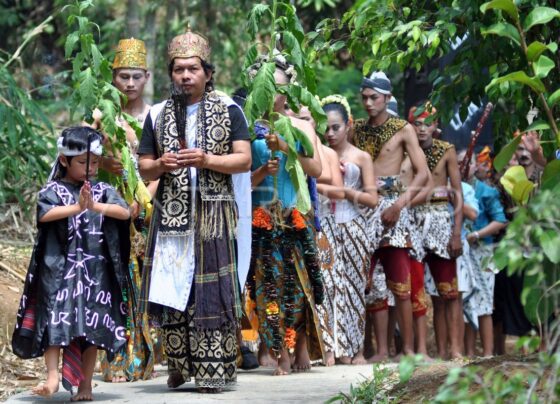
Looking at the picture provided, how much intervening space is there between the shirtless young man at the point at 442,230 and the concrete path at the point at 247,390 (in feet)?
6.34

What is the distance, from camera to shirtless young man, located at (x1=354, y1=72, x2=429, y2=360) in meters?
9.99

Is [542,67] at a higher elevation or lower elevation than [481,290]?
higher

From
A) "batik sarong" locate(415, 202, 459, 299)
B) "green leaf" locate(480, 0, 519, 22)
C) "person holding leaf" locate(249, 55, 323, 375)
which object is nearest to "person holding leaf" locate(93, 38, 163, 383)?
"person holding leaf" locate(249, 55, 323, 375)

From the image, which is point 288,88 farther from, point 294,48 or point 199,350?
point 199,350

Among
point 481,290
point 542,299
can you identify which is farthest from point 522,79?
point 481,290

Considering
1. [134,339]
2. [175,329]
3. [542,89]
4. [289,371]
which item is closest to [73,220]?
[175,329]

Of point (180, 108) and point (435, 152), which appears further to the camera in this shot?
point (435, 152)

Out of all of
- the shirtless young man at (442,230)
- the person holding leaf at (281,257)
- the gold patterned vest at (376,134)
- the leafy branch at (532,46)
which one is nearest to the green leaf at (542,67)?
the leafy branch at (532,46)

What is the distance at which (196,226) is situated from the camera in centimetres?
731

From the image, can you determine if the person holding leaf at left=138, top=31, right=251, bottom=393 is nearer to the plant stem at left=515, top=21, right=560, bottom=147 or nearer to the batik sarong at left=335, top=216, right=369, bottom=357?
the plant stem at left=515, top=21, right=560, bottom=147

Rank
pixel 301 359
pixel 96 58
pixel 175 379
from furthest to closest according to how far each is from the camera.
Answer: pixel 301 359, pixel 175 379, pixel 96 58

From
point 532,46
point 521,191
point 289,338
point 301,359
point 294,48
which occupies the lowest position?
point 301,359

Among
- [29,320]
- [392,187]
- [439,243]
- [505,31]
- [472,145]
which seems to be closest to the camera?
[505,31]

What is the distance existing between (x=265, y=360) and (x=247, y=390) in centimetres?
210
